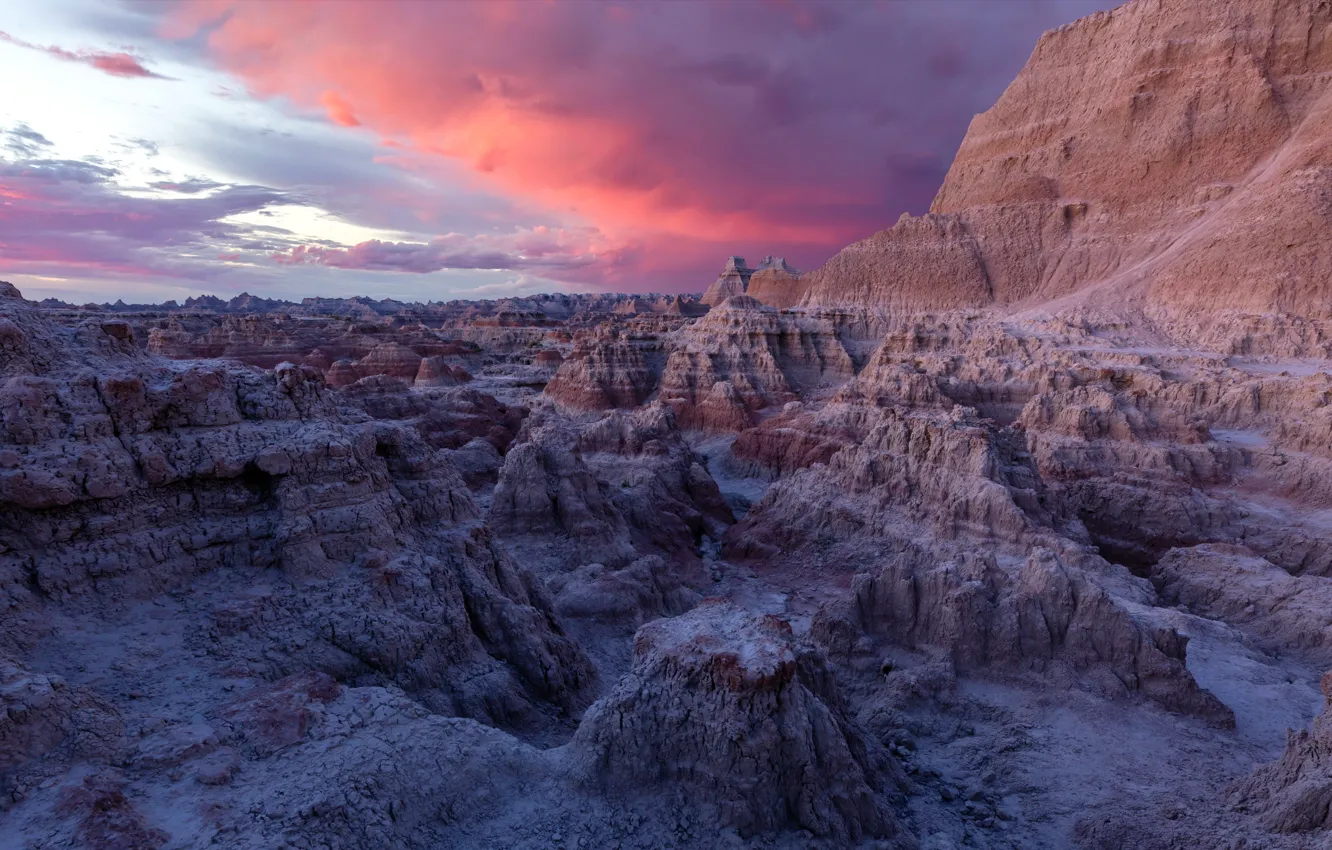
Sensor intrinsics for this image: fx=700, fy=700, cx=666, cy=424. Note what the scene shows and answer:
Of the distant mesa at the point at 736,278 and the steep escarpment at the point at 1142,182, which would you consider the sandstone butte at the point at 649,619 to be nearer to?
the steep escarpment at the point at 1142,182

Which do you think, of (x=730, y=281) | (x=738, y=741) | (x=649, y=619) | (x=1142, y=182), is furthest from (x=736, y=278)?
(x=738, y=741)

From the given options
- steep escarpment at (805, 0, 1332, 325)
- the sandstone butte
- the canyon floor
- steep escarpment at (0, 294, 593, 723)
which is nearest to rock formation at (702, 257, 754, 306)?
steep escarpment at (805, 0, 1332, 325)

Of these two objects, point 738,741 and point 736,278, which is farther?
point 736,278

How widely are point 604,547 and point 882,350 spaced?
3363cm

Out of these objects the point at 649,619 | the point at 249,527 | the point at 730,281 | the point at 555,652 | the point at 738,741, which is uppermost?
the point at 730,281

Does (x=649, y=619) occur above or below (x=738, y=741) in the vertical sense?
below

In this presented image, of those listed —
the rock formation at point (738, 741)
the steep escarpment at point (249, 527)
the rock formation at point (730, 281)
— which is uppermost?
the rock formation at point (730, 281)

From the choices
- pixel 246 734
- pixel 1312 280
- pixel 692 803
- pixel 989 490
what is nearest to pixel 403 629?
pixel 246 734

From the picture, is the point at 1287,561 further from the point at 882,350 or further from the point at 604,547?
the point at 882,350

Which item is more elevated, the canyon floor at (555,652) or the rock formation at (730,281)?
the rock formation at (730,281)

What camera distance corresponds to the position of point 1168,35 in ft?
183

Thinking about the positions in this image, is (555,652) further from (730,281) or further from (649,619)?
(730,281)

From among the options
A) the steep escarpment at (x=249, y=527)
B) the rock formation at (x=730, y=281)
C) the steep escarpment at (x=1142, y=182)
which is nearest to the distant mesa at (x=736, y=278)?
the rock formation at (x=730, y=281)

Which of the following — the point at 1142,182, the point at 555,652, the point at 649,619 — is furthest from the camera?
the point at 1142,182
